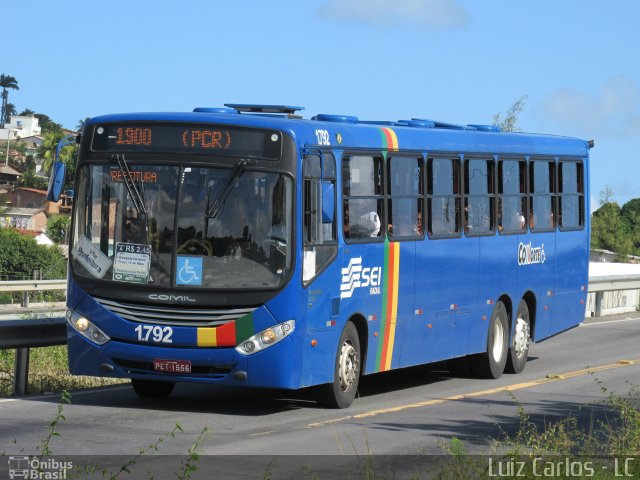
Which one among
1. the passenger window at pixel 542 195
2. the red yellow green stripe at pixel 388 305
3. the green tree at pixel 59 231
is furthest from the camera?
the green tree at pixel 59 231

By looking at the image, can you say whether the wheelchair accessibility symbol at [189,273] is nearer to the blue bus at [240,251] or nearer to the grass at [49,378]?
the blue bus at [240,251]

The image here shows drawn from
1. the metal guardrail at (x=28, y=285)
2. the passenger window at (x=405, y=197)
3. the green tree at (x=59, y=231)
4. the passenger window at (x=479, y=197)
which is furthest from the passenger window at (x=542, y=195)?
the green tree at (x=59, y=231)

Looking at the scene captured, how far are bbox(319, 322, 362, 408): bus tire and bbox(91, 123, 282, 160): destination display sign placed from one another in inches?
88.5

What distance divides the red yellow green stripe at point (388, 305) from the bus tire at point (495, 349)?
3.24 meters

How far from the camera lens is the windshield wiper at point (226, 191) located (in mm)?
14297

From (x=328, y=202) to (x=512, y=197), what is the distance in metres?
6.03

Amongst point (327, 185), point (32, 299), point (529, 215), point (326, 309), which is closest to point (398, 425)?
point (326, 309)

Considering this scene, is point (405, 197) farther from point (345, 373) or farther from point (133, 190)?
point (133, 190)

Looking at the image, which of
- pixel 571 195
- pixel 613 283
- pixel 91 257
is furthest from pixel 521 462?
pixel 613 283

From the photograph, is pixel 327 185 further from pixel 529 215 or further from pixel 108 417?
pixel 529 215

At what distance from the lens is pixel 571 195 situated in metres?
22.8

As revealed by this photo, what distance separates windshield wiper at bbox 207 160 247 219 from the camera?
46.9 ft

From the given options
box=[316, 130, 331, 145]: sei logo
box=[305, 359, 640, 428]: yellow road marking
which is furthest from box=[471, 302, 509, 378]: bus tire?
box=[316, 130, 331, 145]: sei logo

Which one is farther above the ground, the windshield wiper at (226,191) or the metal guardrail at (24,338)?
the windshield wiper at (226,191)
